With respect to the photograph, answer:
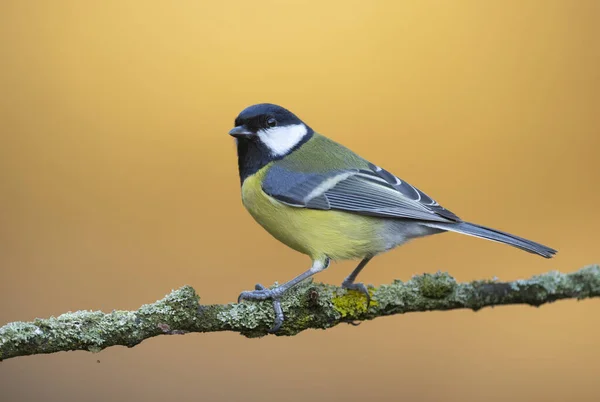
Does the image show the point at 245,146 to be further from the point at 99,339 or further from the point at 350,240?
the point at 99,339

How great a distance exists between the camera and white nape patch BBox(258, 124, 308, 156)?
2.08m

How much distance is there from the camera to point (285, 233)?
1889mm

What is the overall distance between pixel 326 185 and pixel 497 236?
22.6 inches

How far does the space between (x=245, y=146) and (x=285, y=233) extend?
39 cm

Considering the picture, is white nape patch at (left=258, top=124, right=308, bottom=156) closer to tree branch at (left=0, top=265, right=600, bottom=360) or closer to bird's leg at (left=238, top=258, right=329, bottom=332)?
bird's leg at (left=238, top=258, right=329, bottom=332)

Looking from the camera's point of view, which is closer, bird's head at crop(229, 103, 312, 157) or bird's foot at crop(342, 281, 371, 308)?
bird's foot at crop(342, 281, 371, 308)

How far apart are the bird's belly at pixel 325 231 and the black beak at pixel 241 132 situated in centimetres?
24

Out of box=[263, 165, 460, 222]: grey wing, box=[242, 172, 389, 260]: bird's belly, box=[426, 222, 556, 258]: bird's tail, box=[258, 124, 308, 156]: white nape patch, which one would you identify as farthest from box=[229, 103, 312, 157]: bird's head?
box=[426, 222, 556, 258]: bird's tail

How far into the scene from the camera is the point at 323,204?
6.23 ft

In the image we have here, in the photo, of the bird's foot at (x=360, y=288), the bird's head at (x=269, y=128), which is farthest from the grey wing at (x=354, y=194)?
the bird's foot at (x=360, y=288)

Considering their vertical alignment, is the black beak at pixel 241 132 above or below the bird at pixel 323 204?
above

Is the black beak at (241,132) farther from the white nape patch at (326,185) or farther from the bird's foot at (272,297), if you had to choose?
the bird's foot at (272,297)

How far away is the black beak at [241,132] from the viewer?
6.64ft

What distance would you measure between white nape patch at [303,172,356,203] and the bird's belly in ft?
0.18
